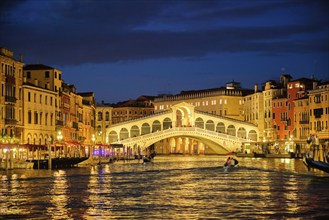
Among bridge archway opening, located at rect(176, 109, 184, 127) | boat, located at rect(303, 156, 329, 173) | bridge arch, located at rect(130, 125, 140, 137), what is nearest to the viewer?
boat, located at rect(303, 156, 329, 173)

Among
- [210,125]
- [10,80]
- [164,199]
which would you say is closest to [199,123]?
[210,125]

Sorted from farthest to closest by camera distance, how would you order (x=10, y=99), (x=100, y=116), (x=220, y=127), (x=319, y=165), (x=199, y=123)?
(x=100, y=116) → (x=199, y=123) → (x=220, y=127) → (x=10, y=99) → (x=319, y=165)

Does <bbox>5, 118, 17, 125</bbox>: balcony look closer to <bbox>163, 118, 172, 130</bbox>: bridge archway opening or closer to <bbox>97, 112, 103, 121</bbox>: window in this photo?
<bbox>163, 118, 172, 130</bbox>: bridge archway opening

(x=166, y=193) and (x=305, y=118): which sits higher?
(x=305, y=118)

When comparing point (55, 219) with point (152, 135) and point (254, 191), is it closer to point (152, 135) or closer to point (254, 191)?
point (254, 191)

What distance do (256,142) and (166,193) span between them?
192 ft

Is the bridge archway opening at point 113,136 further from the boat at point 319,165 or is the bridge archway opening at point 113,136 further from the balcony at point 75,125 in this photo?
the boat at point 319,165

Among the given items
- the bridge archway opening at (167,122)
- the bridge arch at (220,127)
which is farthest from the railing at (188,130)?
the bridge archway opening at (167,122)

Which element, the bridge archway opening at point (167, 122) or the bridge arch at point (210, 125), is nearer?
the bridge arch at point (210, 125)

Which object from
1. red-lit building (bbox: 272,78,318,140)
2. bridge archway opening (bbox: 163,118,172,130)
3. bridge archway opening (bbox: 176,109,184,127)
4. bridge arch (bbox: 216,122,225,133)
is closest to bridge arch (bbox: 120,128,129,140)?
bridge archway opening (bbox: 163,118,172,130)

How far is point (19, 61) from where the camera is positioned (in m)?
48.5

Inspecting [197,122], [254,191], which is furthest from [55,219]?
[197,122]

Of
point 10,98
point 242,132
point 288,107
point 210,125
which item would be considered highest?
point 288,107

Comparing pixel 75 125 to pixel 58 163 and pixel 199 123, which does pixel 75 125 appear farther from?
pixel 199 123
